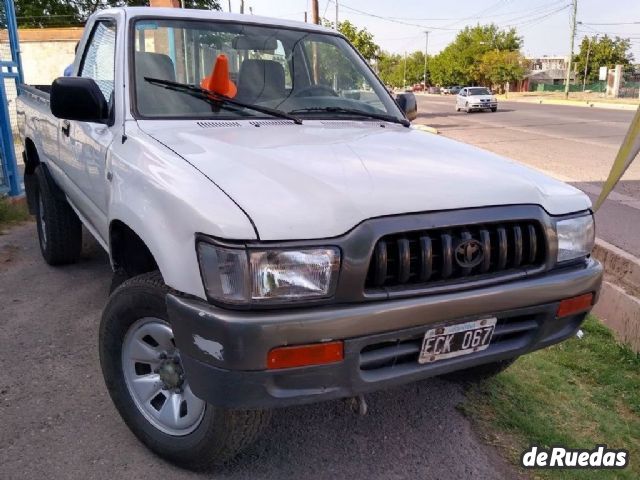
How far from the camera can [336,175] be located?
2.12m

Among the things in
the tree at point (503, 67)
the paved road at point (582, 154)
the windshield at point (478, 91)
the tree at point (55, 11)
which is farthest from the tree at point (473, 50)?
the paved road at point (582, 154)

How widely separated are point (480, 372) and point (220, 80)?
6.83 feet

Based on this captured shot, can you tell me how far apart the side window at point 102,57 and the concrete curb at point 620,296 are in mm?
3451

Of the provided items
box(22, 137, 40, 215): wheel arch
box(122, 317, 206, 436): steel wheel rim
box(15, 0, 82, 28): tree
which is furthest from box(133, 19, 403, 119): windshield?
box(15, 0, 82, 28): tree

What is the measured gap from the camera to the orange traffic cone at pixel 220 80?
Result: 9.81ft

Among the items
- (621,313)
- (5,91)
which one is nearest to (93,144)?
(621,313)

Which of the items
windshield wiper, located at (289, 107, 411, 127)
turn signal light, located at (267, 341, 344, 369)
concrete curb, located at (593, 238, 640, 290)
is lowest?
concrete curb, located at (593, 238, 640, 290)

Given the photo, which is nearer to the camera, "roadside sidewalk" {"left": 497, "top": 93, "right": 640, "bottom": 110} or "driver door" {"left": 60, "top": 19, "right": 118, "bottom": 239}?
"driver door" {"left": 60, "top": 19, "right": 118, "bottom": 239}

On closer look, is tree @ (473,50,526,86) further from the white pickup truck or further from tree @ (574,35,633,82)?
the white pickup truck

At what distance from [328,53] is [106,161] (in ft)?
5.56

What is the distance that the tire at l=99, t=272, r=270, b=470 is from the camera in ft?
7.02

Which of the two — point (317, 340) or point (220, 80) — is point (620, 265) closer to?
point (220, 80)

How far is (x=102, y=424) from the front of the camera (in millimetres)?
2686

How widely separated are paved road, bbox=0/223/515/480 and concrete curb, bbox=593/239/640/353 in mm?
1398
